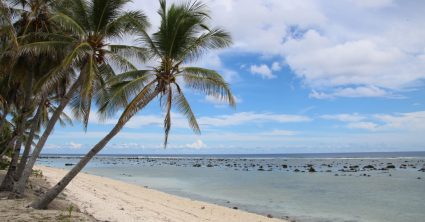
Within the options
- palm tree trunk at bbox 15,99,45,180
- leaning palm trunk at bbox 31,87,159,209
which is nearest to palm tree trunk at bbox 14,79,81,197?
palm tree trunk at bbox 15,99,45,180

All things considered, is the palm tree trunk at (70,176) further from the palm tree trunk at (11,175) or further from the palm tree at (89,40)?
the palm tree trunk at (11,175)

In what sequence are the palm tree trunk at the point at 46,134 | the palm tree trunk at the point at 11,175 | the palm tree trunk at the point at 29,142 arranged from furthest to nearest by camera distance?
the palm tree trunk at the point at 11,175, the palm tree trunk at the point at 29,142, the palm tree trunk at the point at 46,134

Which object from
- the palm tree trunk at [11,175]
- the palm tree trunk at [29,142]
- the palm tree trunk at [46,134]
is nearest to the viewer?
the palm tree trunk at [46,134]

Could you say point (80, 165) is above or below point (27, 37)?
below

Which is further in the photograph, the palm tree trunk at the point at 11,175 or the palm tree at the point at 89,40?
the palm tree trunk at the point at 11,175

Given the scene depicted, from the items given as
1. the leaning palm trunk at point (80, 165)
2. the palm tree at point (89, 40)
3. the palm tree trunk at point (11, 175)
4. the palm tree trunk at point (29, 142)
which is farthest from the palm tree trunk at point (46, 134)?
the leaning palm trunk at point (80, 165)

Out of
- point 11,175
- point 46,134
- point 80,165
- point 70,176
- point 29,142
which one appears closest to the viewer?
point 80,165

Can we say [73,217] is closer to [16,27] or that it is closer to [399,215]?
[16,27]

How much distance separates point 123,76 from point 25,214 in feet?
13.9

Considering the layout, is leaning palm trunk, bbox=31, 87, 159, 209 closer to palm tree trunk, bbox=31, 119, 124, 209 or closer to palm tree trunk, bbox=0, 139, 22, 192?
palm tree trunk, bbox=31, 119, 124, 209

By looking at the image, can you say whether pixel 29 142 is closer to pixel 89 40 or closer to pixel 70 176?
pixel 70 176

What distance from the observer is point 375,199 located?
81.0ft

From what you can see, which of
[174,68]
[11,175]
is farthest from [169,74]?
[11,175]

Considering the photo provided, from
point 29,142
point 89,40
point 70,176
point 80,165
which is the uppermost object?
point 89,40
